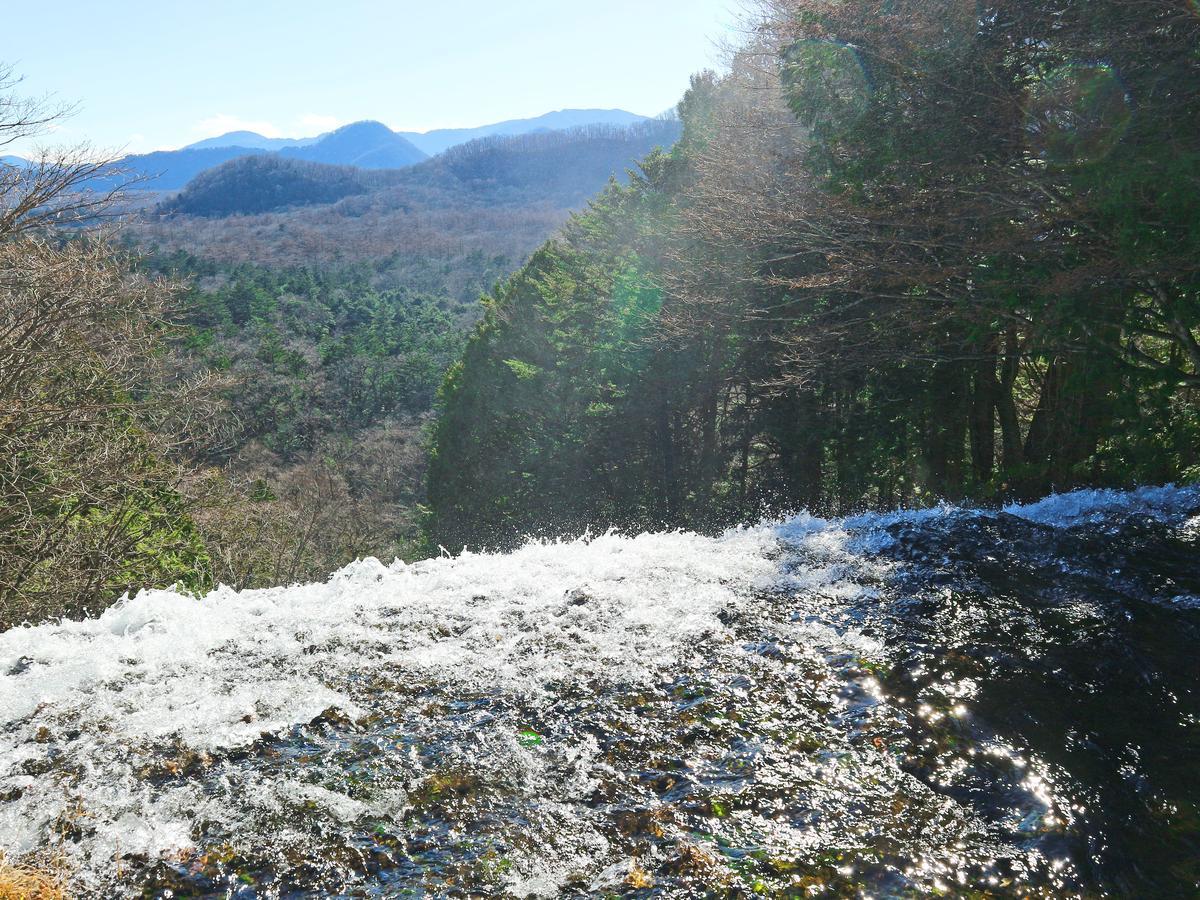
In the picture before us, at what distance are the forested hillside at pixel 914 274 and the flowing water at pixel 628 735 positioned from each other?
4308 millimetres

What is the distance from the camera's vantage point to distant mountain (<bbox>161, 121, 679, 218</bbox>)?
473 feet

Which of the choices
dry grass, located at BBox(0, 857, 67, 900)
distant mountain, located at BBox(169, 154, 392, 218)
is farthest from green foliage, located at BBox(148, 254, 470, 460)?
distant mountain, located at BBox(169, 154, 392, 218)

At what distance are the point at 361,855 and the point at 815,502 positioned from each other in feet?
50.2

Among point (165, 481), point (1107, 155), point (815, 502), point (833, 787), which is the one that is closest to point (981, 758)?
point (833, 787)

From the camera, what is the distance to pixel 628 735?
3.87 metres

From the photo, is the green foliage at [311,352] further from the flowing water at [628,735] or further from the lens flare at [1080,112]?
the lens flare at [1080,112]

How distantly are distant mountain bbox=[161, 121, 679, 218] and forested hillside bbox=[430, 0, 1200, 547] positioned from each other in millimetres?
119580

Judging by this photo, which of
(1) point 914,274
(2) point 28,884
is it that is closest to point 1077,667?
(2) point 28,884

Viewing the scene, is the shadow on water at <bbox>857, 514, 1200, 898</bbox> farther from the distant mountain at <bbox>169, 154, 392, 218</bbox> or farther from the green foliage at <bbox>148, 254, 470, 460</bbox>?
the distant mountain at <bbox>169, 154, 392, 218</bbox>

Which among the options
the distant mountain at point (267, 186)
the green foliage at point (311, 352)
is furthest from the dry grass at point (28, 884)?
the distant mountain at point (267, 186)

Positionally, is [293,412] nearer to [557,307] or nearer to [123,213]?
[557,307]

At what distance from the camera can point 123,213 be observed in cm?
751

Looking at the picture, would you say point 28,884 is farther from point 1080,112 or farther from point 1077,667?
point 1080,112

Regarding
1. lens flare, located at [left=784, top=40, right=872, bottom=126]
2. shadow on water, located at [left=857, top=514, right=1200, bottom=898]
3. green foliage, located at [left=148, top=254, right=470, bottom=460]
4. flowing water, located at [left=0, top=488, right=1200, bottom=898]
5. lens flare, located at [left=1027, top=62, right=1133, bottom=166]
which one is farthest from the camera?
green foliage, located at [left=148, top=254, right=470, bottom=460]
